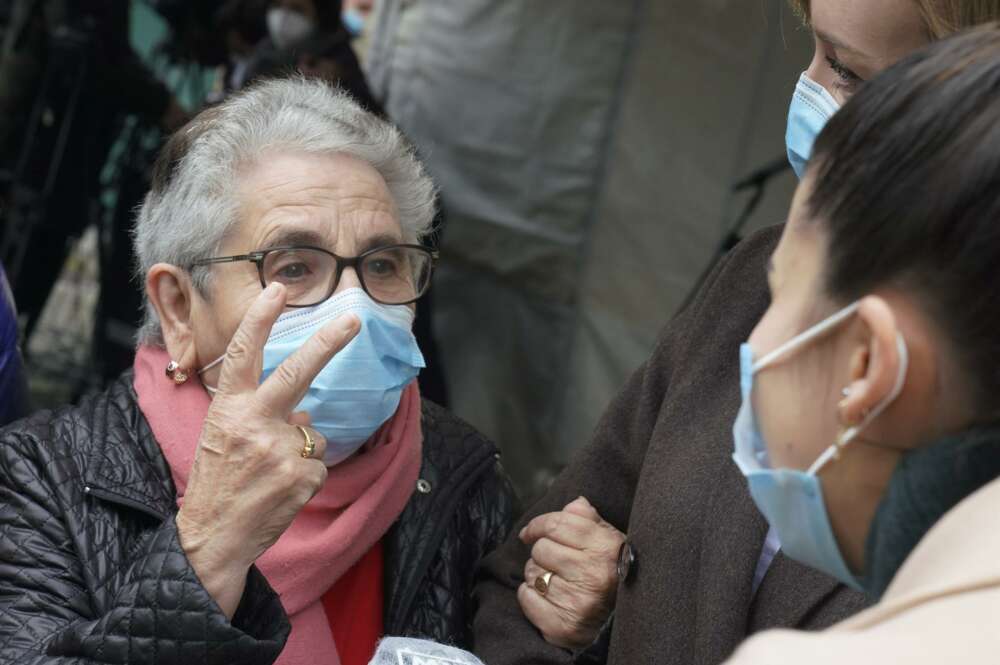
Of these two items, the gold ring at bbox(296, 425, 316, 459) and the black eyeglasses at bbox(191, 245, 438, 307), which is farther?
the black eyeglasses at bbox(191, 245, 438, 307)

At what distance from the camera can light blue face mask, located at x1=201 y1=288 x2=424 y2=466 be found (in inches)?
83.7

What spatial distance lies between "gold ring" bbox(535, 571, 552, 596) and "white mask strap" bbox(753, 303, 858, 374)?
91 cm

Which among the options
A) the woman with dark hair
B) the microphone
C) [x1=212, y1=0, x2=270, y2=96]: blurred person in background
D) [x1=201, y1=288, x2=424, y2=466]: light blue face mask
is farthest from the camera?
[x1=212, y1=0, x2=270, y2=96]: blurred person in background

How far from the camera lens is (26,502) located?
2055 mm

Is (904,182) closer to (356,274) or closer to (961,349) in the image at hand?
(961,349)

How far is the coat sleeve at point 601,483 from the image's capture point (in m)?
2.03

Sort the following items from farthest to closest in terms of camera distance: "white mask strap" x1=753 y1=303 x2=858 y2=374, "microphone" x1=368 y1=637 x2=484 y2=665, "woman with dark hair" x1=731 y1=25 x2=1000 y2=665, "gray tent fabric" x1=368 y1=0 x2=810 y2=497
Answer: "gray tent fabric" x1=368 y1=0 x2=810 y2=497 → "microphone" x1=368 y1=637 x2=484 y2=665 → "white mask strap" x1=753 y1=303 x2=858 y2=374 → "woman with dark hair" x1=731 y1=25 x2=1000 y2=665

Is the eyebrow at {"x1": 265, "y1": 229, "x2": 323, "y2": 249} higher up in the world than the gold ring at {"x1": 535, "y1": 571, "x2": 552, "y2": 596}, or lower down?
higher up

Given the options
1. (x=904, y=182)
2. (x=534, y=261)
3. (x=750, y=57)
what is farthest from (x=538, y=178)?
(x=904, y=182)

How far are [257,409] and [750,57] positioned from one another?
3116 mm

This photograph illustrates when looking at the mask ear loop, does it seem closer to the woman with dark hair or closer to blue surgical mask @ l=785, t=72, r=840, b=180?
the woman with dark hair

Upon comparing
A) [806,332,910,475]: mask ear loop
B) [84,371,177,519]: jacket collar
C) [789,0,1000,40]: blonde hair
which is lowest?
[84,371,177,519]: jacket collar

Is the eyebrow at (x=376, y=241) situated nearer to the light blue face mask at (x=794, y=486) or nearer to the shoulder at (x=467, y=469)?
the shoulder at (x=467, y=469)

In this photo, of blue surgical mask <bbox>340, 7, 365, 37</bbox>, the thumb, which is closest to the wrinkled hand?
the thumb
